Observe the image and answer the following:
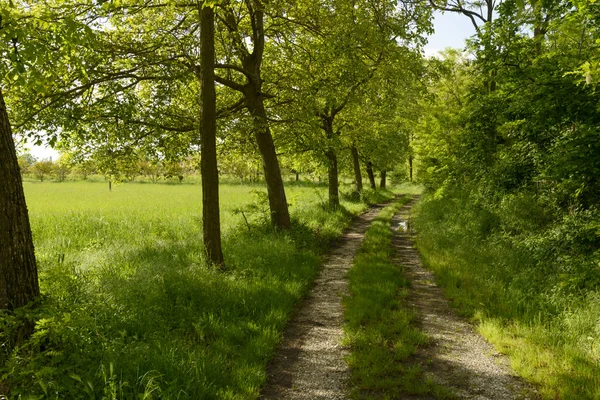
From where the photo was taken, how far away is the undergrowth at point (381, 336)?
4664 mm

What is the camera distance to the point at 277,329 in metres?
6.36

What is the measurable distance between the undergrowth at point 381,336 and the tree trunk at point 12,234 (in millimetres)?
4133

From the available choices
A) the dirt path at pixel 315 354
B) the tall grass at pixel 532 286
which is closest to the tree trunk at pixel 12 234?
the dirt path at pixel 315 354

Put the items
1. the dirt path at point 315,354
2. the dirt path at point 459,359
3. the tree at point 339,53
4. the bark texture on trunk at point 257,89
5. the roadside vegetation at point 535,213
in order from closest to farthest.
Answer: the dirt path at point 459,359, the dirt path at point 315,354, the roadside vegetation at point 535,213, the tree at point 339,53, the bark texture on trunk at point 257,89

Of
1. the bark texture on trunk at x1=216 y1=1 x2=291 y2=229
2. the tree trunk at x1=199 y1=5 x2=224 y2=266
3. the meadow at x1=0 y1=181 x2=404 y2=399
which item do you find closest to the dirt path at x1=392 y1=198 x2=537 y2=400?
the meadow at x1=0 y1=181 x2=404 y2=399

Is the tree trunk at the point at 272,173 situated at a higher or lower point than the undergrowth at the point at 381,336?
higher

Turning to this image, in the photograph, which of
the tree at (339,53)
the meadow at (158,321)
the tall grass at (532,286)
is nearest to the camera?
the meadow at (158,321)

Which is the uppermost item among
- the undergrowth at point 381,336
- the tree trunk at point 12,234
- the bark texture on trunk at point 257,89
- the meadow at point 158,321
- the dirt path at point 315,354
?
the bark texture on trunk at point 257,89

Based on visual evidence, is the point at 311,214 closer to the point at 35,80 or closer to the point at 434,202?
the point at 434,202

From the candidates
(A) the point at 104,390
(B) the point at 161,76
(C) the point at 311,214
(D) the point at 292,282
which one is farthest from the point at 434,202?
(A) the point at 104,390

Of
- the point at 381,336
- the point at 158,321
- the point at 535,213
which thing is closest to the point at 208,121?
the point at 158,321

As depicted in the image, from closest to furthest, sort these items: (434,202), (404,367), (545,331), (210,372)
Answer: (210,372)
(404,367)
(545,331)
(434,202)

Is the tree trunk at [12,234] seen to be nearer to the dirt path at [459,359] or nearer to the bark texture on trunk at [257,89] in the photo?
the dirt path at [459,359]

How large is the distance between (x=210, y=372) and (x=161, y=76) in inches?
290
